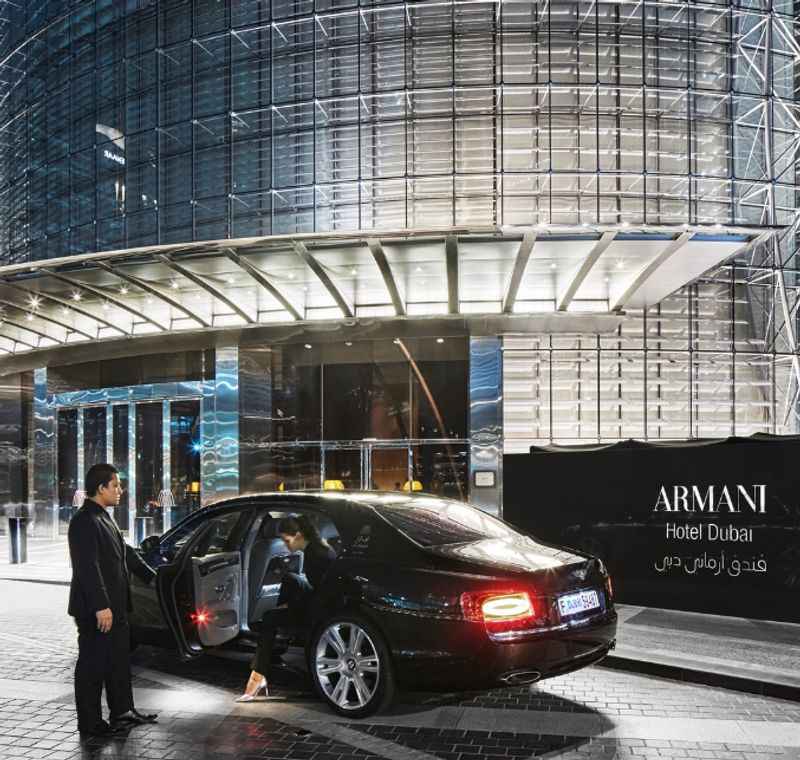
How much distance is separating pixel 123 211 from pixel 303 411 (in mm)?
9911

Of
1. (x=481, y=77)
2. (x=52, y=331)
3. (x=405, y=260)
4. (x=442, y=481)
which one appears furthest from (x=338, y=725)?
(x=481, y=77)

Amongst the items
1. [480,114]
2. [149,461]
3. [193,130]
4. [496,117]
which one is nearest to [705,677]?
[480,114]

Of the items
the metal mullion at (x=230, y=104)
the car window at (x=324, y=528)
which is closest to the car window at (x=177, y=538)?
the car window at (x=324, y=528)

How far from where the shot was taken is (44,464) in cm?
2456

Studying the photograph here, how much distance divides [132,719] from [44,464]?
20.5 metres

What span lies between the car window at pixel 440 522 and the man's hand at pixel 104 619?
1.87m

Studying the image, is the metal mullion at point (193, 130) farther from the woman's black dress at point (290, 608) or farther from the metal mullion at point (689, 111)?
the woman's black dress at point (290, 608)

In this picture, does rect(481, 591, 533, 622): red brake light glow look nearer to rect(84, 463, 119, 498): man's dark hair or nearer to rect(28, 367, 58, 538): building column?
rect(84, 463, 119, 498): man's dark hair

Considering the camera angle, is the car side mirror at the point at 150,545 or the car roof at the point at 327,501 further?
the car side mirror at the point at 150,545

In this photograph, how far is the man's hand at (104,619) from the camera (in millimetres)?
5324

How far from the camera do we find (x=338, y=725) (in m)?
5.64

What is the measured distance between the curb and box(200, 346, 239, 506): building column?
48.3ft

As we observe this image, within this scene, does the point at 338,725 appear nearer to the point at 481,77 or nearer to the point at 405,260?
the point at 405,260

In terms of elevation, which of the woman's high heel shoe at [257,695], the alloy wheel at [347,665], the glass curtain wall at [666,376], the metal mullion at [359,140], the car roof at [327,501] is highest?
the metal mullion at [359,140]
